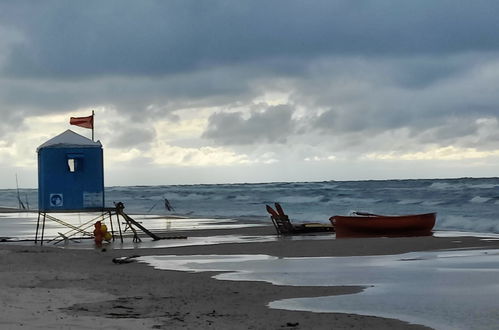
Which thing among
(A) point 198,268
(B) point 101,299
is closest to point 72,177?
(A) point 198,268

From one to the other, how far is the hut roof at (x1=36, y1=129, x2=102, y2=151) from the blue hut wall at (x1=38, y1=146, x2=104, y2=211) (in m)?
0.11

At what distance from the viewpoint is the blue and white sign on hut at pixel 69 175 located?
26453 millimetres

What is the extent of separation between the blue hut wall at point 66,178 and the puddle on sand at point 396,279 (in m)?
6.08

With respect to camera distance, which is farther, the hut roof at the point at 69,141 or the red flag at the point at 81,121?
the red flag at the point at 81,121

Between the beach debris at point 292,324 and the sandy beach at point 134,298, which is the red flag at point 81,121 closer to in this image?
the sandy beach at point 134,298

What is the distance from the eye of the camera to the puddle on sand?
11.7 metres

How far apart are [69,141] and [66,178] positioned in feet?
4.28

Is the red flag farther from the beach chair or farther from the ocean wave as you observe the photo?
the ocean wave

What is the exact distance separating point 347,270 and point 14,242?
15.7m

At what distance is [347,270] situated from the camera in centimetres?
1770

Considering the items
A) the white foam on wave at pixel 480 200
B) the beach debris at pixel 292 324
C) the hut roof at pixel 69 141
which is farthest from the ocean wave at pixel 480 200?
the beach debris at pixel 292 324

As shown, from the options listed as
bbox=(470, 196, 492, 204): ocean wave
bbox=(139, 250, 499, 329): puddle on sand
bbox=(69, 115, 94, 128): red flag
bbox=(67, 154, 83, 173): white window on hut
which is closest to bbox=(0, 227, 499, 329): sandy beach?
bbox=(139, 250, 499, 329): puddle on sand

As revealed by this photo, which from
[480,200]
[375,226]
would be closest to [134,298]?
[375,226]

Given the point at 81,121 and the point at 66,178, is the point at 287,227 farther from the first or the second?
the point at 66,178
